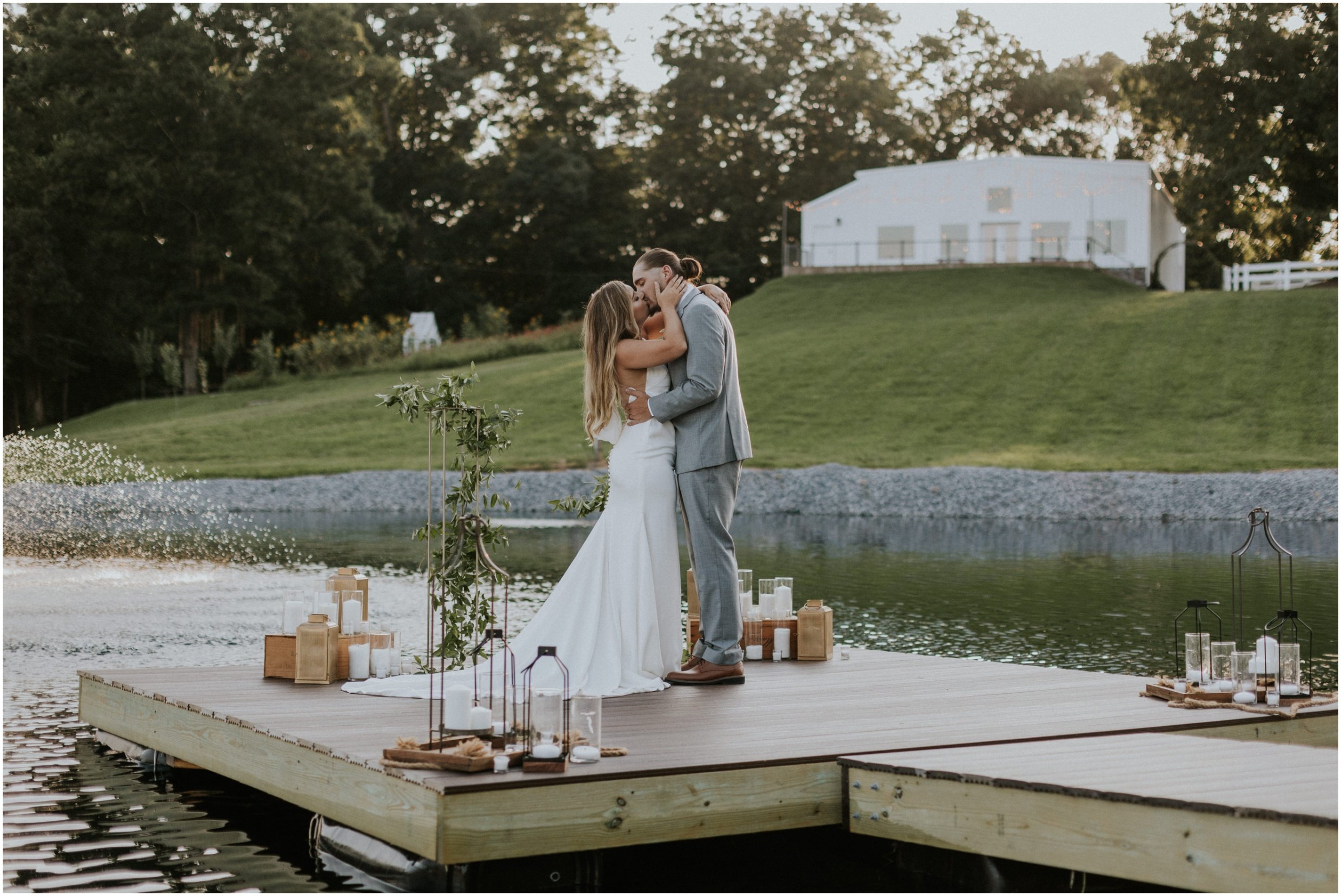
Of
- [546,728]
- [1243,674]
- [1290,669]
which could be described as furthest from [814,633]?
[546,728]

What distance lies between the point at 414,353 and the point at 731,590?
40809 millimetres

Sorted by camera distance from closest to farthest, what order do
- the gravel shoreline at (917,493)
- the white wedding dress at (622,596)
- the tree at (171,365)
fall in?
the white wedding dress at (622,596) → the gravel shoreline at (917,493) → the tree at (171,365)

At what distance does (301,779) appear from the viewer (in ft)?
18.9

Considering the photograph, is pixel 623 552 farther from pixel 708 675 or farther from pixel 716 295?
pixel 716 295

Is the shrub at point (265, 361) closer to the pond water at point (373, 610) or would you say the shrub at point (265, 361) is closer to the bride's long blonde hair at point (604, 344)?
the pond water at point (373, 610)

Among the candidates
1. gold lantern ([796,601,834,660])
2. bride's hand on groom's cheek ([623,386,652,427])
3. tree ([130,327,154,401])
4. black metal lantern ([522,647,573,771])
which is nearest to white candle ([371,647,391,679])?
bride's hand on groom's cheek ([623,386,652,427])

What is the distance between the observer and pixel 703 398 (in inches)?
278

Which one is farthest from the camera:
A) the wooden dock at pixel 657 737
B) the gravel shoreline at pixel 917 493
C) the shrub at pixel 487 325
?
the shrub at pixel 487 325

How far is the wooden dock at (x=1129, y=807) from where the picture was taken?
4.45 metres

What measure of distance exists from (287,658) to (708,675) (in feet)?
7.35

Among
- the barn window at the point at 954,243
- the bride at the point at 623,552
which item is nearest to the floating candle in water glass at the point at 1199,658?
the bride at the point at 623,552

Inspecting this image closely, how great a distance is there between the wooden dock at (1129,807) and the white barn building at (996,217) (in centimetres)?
4201

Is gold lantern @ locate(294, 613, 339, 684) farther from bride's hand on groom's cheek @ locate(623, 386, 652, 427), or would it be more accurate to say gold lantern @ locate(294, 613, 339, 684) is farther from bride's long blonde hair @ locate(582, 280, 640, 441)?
bride's hand on groom's cheek @ locate(623, 386, 652, 427)

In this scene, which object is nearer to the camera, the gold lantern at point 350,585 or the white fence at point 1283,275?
the gold lantern at point 350,585
